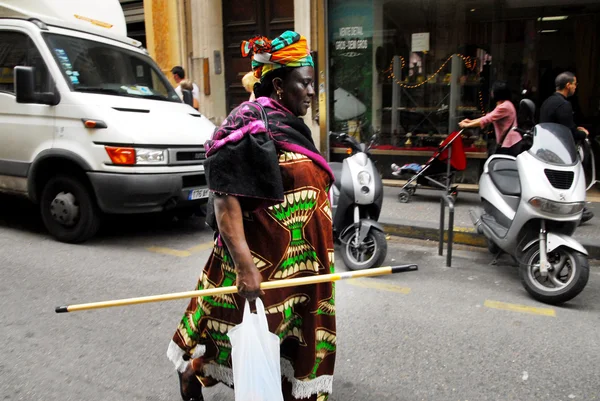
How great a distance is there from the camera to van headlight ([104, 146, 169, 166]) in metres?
5.24

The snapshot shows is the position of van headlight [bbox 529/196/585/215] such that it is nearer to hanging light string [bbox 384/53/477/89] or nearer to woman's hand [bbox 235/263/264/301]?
woman's hand [bbox 235/263/264/301]

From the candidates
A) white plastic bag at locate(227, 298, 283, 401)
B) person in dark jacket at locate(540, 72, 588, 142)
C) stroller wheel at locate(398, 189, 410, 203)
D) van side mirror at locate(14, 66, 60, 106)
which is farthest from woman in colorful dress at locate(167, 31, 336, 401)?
stroller wheel at locate(398, 189, 410, 203)

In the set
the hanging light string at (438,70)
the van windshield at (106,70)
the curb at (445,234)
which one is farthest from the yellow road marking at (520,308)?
the hanging light string at (438,70)

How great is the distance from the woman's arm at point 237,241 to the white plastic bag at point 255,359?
0.08 m

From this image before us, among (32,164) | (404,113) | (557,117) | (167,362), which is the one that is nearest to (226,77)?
(404,113)

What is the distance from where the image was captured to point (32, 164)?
18.7 ft

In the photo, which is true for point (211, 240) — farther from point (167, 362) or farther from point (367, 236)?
point (167, 362)

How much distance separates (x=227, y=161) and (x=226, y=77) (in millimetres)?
9727

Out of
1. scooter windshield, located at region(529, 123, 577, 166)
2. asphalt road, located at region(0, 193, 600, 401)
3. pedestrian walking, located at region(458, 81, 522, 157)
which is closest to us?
asphalt road, located at region(0, 193, 600, 401)

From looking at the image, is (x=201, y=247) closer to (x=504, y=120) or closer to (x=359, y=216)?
(x=359, y=216)

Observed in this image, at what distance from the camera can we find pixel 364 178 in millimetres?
4902

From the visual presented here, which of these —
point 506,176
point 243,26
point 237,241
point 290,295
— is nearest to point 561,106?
point 506,176

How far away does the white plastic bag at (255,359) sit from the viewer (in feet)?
6.41

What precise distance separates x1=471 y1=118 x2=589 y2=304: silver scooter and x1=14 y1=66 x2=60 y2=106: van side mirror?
4.59m
